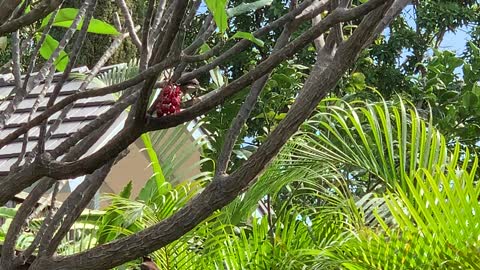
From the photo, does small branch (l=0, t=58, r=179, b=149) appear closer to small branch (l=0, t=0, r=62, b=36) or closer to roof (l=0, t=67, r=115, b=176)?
small branch (l=0, t=0, r=62, b=36)

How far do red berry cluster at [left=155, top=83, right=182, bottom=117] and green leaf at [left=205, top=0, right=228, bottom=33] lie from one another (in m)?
0.14

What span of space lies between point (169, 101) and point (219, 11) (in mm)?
186

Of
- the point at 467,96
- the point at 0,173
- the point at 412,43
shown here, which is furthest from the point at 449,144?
the point at 412,43

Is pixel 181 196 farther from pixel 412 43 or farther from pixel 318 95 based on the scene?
pixel 412 43

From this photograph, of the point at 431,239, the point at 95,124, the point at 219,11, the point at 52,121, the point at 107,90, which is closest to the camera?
the point at 219,11

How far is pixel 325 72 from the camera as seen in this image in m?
1.53

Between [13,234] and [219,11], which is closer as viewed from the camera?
[219,11]

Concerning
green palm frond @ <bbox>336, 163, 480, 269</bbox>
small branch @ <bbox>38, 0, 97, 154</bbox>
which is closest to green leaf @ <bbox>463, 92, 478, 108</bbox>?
green palm frond @ <bbox>336, 163, 480, 269</bbox>

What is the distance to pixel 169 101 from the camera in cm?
135

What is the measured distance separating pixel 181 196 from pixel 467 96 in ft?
9.28

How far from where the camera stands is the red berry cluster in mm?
1348

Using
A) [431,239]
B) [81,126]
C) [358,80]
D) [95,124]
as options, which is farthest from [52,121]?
[95,124]

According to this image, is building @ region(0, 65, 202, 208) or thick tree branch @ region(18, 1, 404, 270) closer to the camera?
thick tree branch @ region(18, 1, 404, 270)

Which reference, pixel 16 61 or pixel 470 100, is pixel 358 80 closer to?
pixel 470 100
